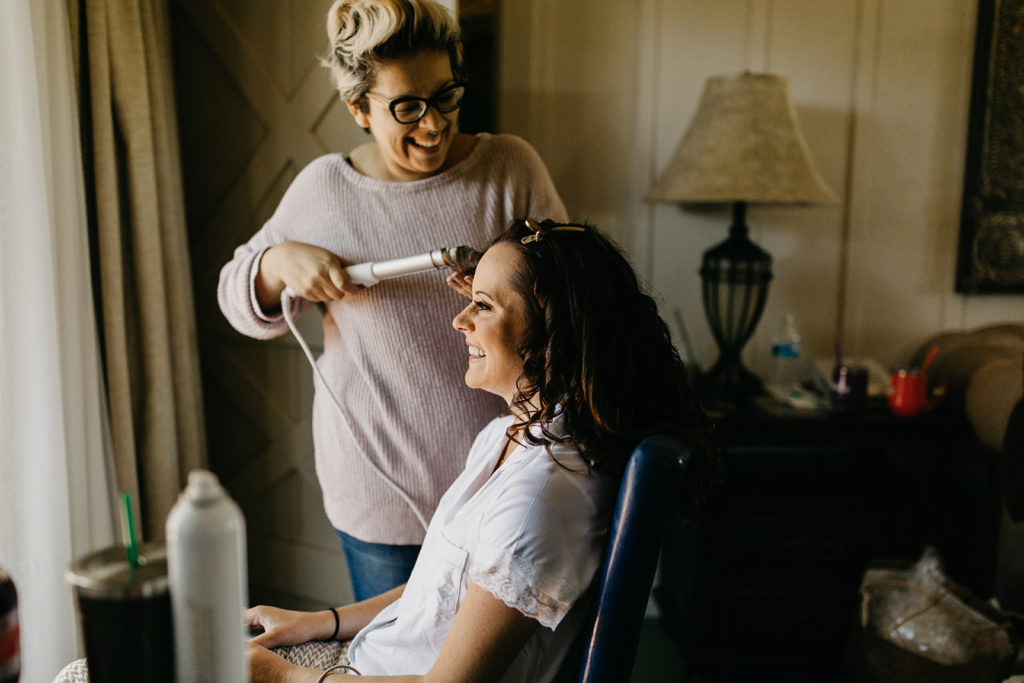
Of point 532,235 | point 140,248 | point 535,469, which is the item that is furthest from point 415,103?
point 140,248

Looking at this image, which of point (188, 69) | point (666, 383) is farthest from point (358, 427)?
point (188, 69)

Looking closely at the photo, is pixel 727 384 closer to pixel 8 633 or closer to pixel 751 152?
pixel 751 152

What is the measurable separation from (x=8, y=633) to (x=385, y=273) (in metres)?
0.77

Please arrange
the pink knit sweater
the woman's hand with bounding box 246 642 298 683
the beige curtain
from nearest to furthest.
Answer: the woman's hand with bounding box 246 642 298 683
the pink knit sweater
the beige curtain

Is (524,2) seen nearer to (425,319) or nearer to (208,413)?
(425,319)

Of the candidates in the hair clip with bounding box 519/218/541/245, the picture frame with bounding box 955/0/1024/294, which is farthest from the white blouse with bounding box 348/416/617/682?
the picture frame with bounding box 955/0/1024/294

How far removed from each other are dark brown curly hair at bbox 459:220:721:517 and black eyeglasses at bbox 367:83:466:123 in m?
0.37

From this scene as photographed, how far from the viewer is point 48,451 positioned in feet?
5.33

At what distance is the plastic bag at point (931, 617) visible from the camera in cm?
187

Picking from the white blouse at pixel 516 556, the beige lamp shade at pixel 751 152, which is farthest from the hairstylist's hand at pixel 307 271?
the beige lamp shade at pixel 751 152

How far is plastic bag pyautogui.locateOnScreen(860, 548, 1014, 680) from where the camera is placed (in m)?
1.87

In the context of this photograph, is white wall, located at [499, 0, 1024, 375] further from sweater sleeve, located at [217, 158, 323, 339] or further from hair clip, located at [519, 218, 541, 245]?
hair clip, located at [519, 218, 541, 245]

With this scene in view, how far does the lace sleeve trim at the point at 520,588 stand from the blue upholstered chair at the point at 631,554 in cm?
5

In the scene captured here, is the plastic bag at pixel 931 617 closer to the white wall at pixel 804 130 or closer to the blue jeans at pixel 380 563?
the white wall at pixel 804 130
